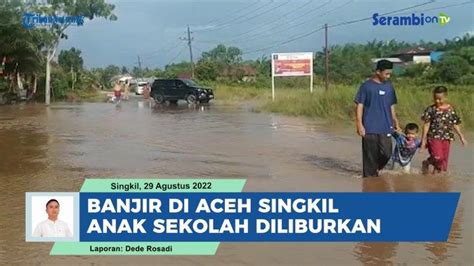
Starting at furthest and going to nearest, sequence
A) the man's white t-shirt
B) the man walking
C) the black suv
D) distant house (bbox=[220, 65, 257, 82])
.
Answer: distant house (bbox=[220, 65, 257, 82])
the black suv
the man walking
the man's white t-shirt

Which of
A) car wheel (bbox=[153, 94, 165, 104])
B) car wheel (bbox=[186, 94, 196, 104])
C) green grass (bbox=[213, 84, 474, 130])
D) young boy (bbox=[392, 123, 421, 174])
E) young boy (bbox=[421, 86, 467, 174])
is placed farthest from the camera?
car wheel (bbox=[153, 94, 165, 104])

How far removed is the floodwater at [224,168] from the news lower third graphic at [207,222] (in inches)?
3.9

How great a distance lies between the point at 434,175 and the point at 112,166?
16.7ft

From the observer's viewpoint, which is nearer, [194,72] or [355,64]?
[355,64]

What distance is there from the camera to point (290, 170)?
28.9 ft

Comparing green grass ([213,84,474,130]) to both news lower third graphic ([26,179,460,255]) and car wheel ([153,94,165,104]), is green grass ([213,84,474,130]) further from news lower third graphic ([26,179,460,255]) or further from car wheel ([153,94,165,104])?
news lower third graphic ([26,179,460,255])

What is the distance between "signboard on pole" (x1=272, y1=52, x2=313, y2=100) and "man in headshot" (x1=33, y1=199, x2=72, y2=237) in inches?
1050

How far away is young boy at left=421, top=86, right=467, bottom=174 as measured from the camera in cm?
804

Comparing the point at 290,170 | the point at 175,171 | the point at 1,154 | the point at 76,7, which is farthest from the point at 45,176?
the point at 76,7

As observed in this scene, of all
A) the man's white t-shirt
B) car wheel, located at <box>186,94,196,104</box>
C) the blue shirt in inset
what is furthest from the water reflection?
car wheel, located at <box>186,94,196,104</box>

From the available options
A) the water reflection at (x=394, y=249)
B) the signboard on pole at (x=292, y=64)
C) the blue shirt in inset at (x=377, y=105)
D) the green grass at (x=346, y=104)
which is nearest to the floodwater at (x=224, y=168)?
the water reflection at (x=394, y=249)

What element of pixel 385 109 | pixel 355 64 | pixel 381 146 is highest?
pixel 355 64

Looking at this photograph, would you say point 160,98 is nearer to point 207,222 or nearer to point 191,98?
point 191,98

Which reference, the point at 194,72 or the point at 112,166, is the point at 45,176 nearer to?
the point at 112,166
